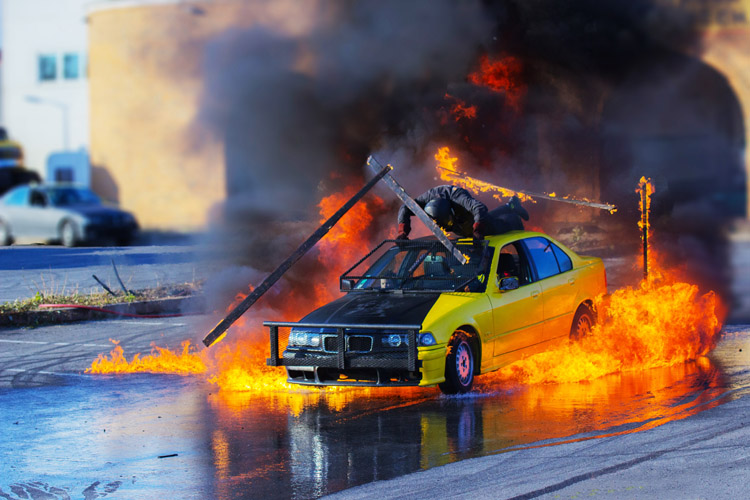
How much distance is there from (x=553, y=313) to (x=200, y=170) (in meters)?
4.57

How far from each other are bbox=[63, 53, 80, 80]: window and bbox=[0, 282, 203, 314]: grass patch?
11085 millimetres

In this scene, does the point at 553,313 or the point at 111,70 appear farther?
the point at 553,313

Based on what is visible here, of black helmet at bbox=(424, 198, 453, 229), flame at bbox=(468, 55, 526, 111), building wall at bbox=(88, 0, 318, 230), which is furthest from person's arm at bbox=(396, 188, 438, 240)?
flame at bbox=(468, 55, 526, 111)

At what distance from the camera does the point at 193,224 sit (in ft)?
19.5

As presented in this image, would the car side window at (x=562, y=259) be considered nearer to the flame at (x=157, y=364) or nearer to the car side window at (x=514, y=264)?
the car side window at (x=514, y=264)

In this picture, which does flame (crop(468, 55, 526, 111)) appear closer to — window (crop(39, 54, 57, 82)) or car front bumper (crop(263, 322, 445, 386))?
car front bumper (crop(263, 322, 445, 386))

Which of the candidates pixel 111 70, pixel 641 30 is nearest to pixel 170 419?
pixel 111 70

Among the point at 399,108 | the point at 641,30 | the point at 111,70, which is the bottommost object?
the point at 111,70

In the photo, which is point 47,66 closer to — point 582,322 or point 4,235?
point 4,235

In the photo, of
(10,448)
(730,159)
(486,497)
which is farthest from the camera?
(730,159)

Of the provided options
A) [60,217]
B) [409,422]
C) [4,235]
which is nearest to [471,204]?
[409,422]

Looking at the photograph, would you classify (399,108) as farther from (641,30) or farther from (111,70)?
(111,70)

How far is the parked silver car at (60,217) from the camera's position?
150 inches

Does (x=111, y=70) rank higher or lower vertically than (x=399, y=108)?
lower
